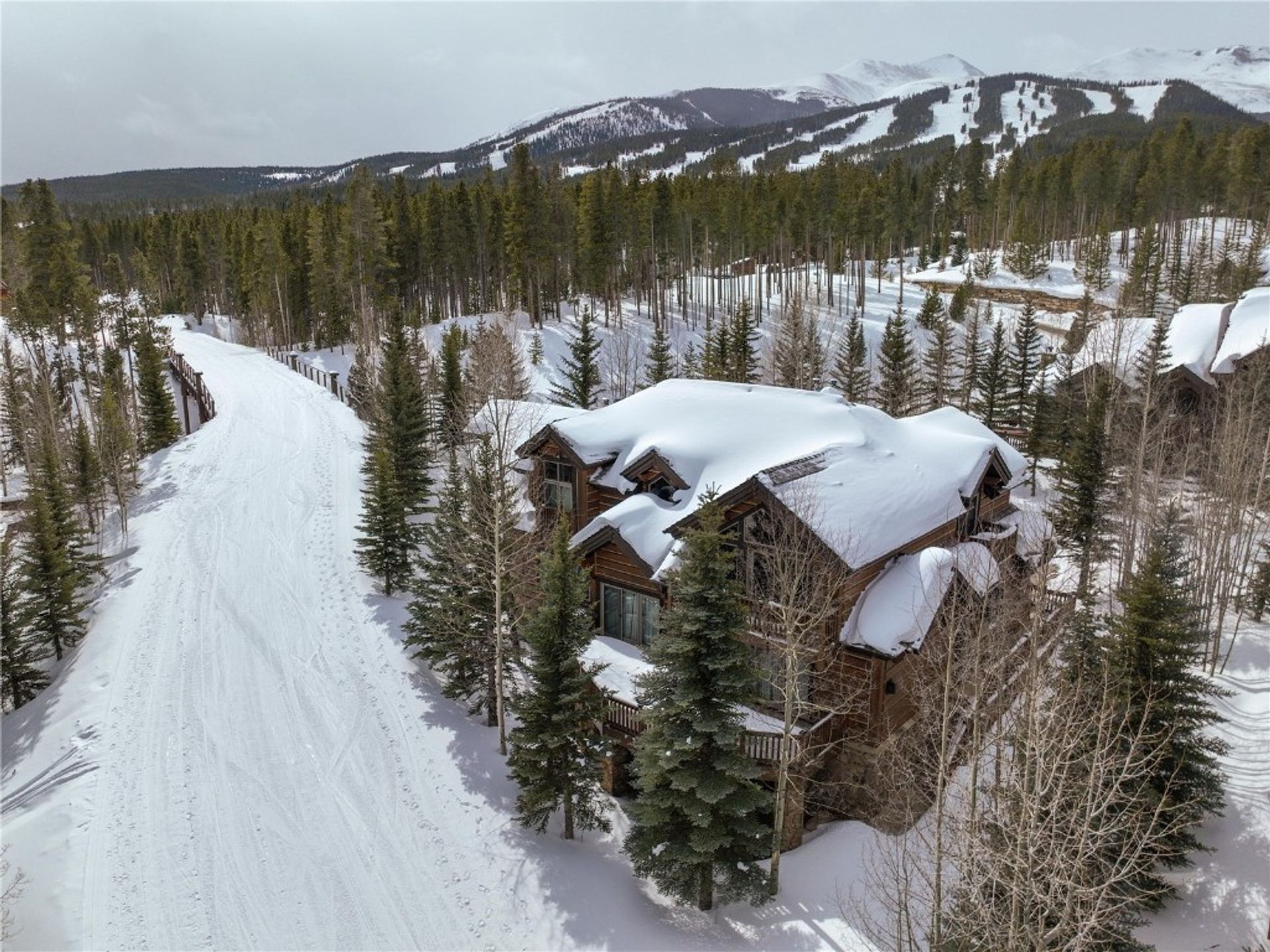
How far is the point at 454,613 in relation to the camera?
20281 mm

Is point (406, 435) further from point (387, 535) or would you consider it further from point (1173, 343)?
point (1173, 343)

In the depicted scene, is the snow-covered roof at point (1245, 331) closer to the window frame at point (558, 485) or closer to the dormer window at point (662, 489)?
the dormer window at point (662, 489)

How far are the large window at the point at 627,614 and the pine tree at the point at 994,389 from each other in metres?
28.4

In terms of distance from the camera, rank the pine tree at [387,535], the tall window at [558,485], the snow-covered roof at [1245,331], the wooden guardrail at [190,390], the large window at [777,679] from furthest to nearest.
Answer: the wooden guardrail at [190,390], the snow-covered roof at [1245,331], the pine tree at [387,535], the tall window at [558,485], the large window at [777,679]

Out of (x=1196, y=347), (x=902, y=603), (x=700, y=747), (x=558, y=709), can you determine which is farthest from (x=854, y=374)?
(x=700, y=747)

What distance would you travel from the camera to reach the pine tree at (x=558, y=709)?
16500 millimetres

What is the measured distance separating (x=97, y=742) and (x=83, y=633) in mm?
6978

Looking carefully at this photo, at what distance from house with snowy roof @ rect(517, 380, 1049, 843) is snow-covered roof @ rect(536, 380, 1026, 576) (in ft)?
0.19

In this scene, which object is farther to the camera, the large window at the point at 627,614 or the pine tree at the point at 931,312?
the pine tree at the point at 931,312

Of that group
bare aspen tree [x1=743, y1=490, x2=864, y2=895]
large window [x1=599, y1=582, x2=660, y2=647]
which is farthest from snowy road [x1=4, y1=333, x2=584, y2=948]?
bare aspen tree [x1=743, y1=490, x2=864, y2=895]

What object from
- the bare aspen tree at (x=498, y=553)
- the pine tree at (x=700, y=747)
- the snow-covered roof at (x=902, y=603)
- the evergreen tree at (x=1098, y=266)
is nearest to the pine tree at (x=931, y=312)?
the evergreen tree at (x=1098, y=266)

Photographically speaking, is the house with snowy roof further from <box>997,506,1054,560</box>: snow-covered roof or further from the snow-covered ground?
the snow-covered ground

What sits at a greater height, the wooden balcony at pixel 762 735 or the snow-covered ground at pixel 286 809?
the wooden balcony at pixel 762 735

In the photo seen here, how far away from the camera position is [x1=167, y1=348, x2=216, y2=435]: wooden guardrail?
4809 cm
